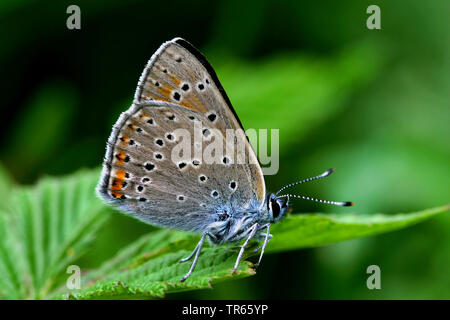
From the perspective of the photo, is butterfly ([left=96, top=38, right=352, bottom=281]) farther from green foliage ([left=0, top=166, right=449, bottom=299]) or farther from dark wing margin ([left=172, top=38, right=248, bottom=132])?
green foliage ([left=0, top=166, right=449, bottom=299])

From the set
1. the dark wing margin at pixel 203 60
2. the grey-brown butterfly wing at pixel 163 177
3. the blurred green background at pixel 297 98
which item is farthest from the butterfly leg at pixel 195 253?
the blurred green background at pixel 297 98

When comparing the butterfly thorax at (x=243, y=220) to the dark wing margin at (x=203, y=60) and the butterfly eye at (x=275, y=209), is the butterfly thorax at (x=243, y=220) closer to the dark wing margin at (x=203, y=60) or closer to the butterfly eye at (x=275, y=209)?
the butterfly eye at (x=275, y=209)

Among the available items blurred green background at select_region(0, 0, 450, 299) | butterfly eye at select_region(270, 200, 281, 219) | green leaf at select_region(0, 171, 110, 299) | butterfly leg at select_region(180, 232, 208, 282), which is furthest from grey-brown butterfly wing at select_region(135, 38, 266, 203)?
blurred green background at select_region(0, 0, 450, 299)

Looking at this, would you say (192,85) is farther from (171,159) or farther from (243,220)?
(243,220)

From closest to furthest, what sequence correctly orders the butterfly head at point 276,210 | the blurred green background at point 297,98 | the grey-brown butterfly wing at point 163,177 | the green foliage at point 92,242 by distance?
the green foliage at point 92,242 < the butterfly head at point 276,210 < the grey-brown butterfly wing at point 163,177 < the blurred green background at point 297,98

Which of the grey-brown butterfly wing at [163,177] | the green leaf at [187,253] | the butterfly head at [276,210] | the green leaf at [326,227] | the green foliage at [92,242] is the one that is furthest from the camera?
the grey-brown butterfly wing at [163,177]
